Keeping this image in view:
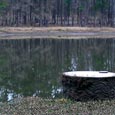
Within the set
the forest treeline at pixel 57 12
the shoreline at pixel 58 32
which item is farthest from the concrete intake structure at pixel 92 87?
the forest treeline at pixel 57 12

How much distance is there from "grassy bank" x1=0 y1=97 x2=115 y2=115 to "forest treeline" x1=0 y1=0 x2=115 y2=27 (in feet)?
184

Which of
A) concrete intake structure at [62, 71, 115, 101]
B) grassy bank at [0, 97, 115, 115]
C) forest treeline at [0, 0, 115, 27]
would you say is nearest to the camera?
grassy bank at [0, 97, 115, 115]

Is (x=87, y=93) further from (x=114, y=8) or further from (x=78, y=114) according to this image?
(x=114, y=8)

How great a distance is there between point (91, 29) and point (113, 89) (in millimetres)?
51264

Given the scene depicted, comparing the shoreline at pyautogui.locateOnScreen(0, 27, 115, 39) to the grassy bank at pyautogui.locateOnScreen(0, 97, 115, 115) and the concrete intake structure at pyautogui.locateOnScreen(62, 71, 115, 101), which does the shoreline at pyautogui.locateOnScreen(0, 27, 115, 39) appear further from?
the grassy bank at pyautogui.locateOnScreen(0, 97, 115, 115)

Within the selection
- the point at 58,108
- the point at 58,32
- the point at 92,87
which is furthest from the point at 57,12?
the point at 58,108

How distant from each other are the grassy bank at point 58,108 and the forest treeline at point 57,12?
184 feet

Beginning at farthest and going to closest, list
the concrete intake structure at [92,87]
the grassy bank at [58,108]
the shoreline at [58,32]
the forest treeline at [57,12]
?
1. the forest treeline at [57,12]
2. the shoreline at [58,32]
3. the concrete intake structure at [92,87]
4. the grassy bank at [58,108]

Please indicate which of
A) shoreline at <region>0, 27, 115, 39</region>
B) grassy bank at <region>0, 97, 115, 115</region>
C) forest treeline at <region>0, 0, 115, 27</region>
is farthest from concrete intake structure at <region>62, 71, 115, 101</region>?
forest treeline at <region>0, 0, 115, 27</region>

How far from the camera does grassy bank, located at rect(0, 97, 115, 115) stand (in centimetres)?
860

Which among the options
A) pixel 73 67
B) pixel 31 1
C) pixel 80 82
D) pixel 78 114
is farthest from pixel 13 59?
pixel 31 1

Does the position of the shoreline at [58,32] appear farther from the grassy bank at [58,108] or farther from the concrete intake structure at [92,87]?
the grassy bank at [58,108]

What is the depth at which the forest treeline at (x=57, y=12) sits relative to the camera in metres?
68.7

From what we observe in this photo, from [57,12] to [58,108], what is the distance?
66577 mm
